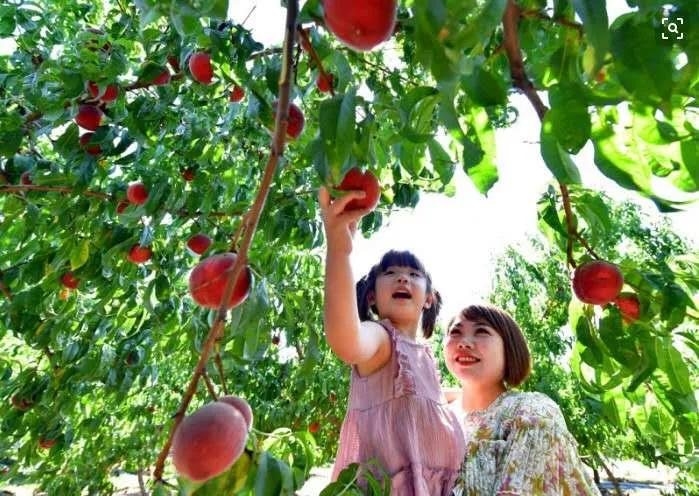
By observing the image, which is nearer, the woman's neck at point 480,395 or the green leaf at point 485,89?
the green leaf at point 485,89

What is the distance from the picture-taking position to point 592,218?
1075mm

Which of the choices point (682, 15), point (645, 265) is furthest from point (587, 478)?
point (682, 15)

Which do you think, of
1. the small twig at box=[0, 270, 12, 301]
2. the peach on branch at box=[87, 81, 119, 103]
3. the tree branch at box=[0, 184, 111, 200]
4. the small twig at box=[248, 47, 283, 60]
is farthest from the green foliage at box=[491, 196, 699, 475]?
the small twig at box=[0, 270, 12, 301]

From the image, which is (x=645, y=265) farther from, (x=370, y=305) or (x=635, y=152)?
(x=370, y=305)

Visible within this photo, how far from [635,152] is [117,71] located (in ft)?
4.33

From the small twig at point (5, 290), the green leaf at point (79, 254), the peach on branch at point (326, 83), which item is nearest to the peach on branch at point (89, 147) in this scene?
the green leaf at point (79, 254)

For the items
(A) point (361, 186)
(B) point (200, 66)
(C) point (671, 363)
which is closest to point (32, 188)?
(B) point (200, 66)

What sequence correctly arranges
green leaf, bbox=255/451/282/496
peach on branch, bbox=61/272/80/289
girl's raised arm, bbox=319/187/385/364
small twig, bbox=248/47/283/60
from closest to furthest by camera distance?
green leaf, bbox=255/451/282/496, girl's raised arm, bbox=319/187/385/364, small twig, bbox=248/47/283/60, peach on branch, bbox=61/272/80/289

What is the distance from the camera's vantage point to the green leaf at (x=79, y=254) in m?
1.79

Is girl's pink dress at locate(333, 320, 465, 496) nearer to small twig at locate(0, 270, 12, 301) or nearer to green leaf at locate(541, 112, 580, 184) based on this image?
green leaf at locate(541, 112, 580, 184)

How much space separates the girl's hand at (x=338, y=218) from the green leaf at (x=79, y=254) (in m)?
1.05

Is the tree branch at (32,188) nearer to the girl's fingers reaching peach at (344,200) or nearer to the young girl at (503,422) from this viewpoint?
the girl's fingers reaching peach at (344,200)

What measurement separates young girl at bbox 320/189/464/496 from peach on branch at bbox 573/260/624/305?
46 cm

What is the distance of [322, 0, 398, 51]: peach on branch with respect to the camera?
0.65 m
